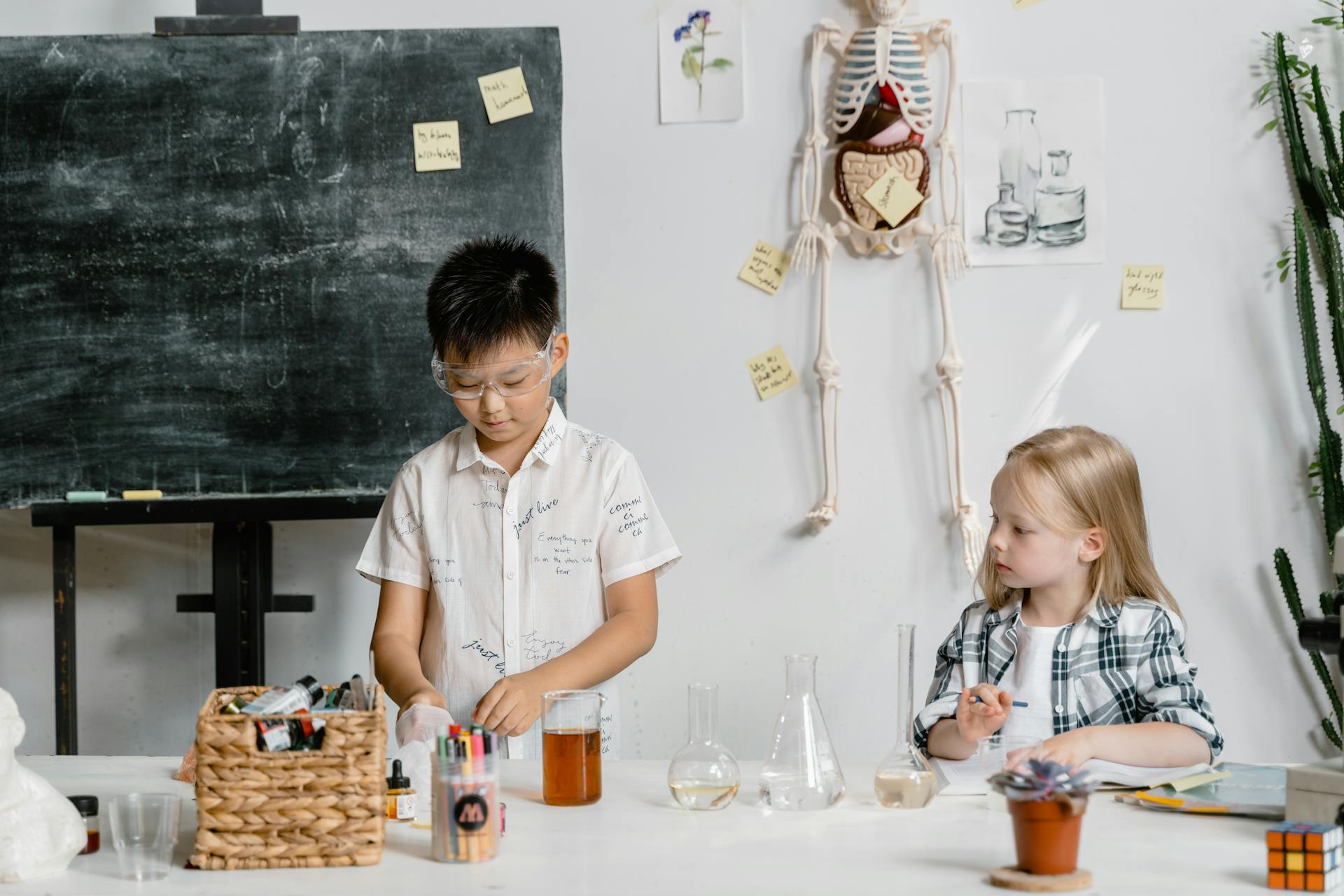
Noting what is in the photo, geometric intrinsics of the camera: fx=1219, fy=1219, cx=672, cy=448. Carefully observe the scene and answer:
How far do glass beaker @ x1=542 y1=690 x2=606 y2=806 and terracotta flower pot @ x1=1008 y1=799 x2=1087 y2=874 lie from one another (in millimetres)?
483

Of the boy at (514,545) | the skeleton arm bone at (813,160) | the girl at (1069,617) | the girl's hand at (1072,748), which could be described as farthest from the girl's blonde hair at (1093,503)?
the skeleton arm bone at (813,160)

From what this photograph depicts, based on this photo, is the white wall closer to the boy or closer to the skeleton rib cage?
the skeleton rib cage

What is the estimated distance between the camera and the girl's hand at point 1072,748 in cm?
141

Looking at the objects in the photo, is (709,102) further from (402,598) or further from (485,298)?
(402,598)

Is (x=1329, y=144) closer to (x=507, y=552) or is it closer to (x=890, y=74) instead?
(x=890, y=74)

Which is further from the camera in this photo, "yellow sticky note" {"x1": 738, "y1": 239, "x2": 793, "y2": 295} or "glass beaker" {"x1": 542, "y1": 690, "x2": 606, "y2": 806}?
"yellow sticky note" {"x1": 738, "y1": 239, "x2": 793, "y2": 295}

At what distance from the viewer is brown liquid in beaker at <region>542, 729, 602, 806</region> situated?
1.37 metres

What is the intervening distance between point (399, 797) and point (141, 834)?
27cm

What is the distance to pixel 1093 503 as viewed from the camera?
5.79 feet

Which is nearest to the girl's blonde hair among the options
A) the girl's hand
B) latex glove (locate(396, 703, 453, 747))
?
the girl's hand

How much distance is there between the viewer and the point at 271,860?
119cm

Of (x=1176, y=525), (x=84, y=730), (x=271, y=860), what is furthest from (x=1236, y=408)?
(x=84, y=730)

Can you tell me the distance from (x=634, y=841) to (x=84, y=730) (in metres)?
2.10

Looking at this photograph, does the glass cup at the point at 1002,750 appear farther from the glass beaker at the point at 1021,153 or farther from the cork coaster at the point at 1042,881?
the glass beaker at the point at 1021,153
